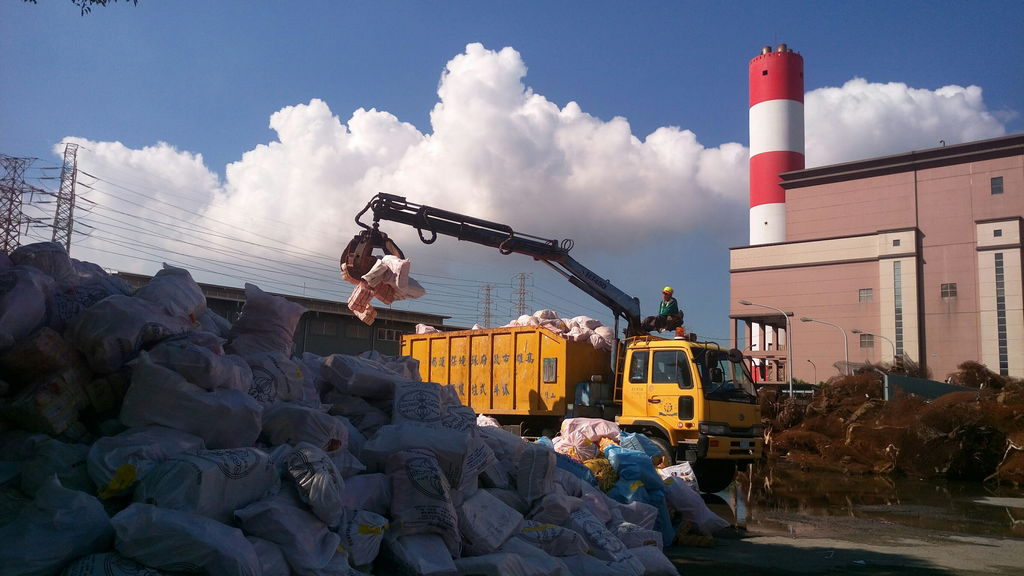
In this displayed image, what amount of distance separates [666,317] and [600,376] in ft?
5.13

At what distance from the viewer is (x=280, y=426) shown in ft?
15.1

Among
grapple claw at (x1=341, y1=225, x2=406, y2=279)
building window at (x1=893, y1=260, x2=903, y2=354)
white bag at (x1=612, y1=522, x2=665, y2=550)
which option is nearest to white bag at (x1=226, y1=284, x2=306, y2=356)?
white bag at (x1=612, y1=522, x2=665, y2=550)

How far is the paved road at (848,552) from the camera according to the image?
637cm

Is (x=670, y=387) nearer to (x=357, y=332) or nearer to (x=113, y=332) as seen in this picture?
(x=113, y=332)

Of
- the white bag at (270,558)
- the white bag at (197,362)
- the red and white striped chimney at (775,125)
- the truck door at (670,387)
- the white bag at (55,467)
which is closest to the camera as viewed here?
the white bag at (270,558)

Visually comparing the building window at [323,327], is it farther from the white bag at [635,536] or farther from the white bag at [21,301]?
the white bag at [21,301]

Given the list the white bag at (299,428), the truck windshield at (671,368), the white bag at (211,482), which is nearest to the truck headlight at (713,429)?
the truck windshield at (671,368)

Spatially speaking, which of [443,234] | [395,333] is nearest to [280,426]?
[443,234]

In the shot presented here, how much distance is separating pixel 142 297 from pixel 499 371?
7.42m

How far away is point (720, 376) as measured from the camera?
10.4m

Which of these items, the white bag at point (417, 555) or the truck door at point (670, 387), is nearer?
the white bag at point (417, 555)

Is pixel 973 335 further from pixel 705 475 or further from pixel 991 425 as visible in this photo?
pixel 705 475

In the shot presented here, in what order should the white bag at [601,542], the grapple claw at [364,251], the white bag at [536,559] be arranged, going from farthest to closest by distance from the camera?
the grapple claw at [364,251], the white bag at [601,542], the white bag at [536,559]

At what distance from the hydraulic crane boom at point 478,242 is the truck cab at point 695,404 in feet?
4.92
